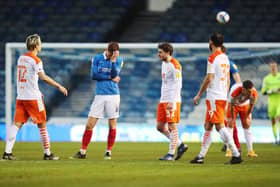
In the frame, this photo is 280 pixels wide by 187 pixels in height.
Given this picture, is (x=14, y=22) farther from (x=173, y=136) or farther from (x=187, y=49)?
(x=173, y=136)

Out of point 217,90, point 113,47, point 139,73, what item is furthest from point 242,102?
point 139,73

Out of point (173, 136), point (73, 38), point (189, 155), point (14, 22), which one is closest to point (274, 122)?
point (189, 155)

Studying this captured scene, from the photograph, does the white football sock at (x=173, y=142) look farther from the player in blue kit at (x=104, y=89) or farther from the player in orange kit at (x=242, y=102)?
the player in orange kit at (x=242, y=102)

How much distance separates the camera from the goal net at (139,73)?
909 inches

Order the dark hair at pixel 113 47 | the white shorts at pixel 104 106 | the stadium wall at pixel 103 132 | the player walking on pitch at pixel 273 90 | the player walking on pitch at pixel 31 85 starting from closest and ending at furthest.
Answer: the player walking on pitch at pixel 31 85 < the dark hair at pixel 113 47 < the white shorts at pixel 104 106 < the player walking on pitch at pixel 273 90 < the stadium wall at pixel 103 132

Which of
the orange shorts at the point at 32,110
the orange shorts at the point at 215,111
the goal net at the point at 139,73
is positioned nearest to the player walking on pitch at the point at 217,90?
the orange shorts at the point at 215,111

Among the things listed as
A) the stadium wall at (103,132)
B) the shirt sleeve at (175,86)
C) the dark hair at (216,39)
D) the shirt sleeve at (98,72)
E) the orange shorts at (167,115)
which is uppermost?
the dark hair at (216,39)

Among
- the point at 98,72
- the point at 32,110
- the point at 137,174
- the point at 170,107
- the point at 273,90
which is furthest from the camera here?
the point at 273,90

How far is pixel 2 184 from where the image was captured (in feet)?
29.8

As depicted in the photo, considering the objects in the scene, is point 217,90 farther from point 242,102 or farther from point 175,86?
point 242,102

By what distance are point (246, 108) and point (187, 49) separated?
28.6 feet

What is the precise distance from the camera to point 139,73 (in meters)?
24.2

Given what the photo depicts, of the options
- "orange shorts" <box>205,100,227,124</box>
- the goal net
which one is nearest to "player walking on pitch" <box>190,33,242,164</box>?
"orange shorts" <box>205,100,227,124</box>

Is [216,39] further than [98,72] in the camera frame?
No
